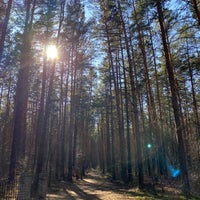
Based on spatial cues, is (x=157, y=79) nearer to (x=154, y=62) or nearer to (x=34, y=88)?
(x=154, y=62)

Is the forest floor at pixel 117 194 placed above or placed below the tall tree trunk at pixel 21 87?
below

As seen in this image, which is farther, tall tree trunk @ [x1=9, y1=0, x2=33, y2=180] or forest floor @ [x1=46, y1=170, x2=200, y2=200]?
tall tree trunk @ [x1=9, y1=0, x2=33, y2=180]

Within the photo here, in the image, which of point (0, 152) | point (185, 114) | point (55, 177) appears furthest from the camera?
point (185, 114)

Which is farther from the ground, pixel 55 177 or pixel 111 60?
pixel 111 60

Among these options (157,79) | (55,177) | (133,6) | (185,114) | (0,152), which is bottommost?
(55,177)

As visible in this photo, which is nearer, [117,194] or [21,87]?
[117,194]

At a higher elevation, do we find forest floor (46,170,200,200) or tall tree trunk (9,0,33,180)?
tall tree trunk (9,0,33,180)

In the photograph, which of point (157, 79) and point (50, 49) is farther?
point (157, 79)

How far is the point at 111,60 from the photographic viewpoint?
57.4ft

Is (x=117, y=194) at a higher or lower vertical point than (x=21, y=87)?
lower

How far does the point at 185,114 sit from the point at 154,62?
339 inches

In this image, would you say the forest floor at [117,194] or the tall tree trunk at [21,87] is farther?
the tall tree trunk at [21,87]

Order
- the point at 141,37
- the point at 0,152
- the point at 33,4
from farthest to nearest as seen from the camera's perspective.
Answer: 1. the point at 0,152
2. the point at 141,37
3. the point at 33,4

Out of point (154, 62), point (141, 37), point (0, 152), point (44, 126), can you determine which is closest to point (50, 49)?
point (44, 126)
